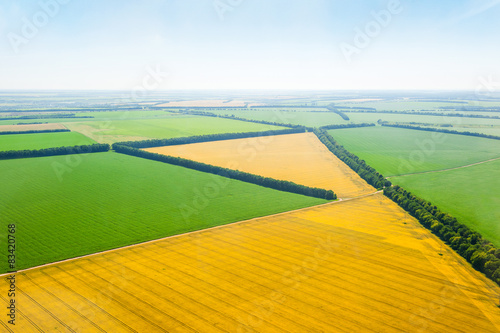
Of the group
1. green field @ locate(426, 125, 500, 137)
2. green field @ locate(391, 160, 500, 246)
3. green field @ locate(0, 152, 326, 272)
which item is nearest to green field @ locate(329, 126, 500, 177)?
green field @ locate(391, 160, 500, 246)

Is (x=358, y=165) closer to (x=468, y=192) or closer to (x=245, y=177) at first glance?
(x=468, y=192)

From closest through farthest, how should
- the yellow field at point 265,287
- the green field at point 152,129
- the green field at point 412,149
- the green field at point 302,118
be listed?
the yellow field at point 265,287 → the green field at point 412,149 → the green field at point 152,129 → the green field at point 302,118

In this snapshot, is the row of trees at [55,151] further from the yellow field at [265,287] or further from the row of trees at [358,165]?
the row of trees at [358,165]

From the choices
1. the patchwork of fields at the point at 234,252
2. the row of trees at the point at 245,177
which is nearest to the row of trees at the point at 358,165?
the patchwork of fields at the point at 234,252

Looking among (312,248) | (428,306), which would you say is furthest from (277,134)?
(428,306)

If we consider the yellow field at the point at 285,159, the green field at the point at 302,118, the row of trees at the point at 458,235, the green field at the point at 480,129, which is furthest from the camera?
the green field at the point at 302,118

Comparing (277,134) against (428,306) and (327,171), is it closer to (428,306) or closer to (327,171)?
(327,171)
